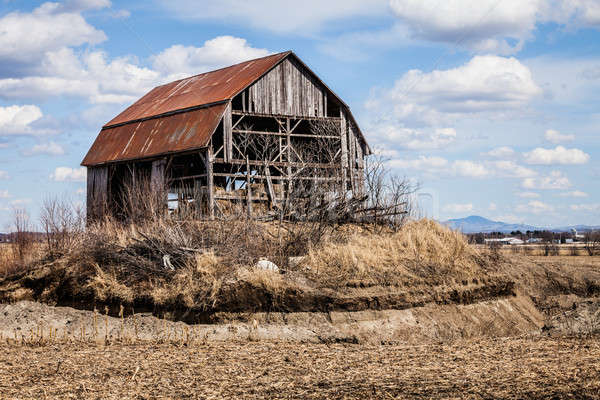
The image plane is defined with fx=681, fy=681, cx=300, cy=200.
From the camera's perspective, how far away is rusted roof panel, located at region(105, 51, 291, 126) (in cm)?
2859

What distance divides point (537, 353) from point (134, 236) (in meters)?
12.3

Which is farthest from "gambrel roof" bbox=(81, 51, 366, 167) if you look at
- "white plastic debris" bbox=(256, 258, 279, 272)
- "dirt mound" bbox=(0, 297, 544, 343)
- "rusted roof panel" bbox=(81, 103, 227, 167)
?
"dirt mound" bbox=(0, 297, 544, 343)

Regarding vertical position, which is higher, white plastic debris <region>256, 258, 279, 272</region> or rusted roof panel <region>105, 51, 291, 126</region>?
rusted roof panel <region>105, 51, 291, 126</region>

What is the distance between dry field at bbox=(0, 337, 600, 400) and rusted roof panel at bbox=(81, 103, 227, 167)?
43.8 feet

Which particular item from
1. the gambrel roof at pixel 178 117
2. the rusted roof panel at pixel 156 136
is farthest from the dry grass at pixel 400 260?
the gambrel roof at pixel 178 117

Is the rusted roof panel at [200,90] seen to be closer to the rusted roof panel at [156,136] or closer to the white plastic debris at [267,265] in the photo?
the rusted roof panel at [156,136]

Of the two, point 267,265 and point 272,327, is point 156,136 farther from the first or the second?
point 272,327

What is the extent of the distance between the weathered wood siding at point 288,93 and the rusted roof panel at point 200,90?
1.69ft

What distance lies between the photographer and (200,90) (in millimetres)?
31016

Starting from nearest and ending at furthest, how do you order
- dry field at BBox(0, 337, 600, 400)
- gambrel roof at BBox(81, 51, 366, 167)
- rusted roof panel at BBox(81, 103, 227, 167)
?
1. dry field at BBox(0, 337, 600, 400)
2. rusted roof panel at BBox(81, 103, 227, 167)
3. gambrel roof at BBox(81, 51, 366, 167)

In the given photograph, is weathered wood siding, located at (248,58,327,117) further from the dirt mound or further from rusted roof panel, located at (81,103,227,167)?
the dirt mound

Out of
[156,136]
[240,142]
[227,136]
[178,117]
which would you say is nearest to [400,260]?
[227,136]

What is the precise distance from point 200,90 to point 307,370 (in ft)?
69.9

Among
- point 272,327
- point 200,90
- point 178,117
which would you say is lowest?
point 272,327
